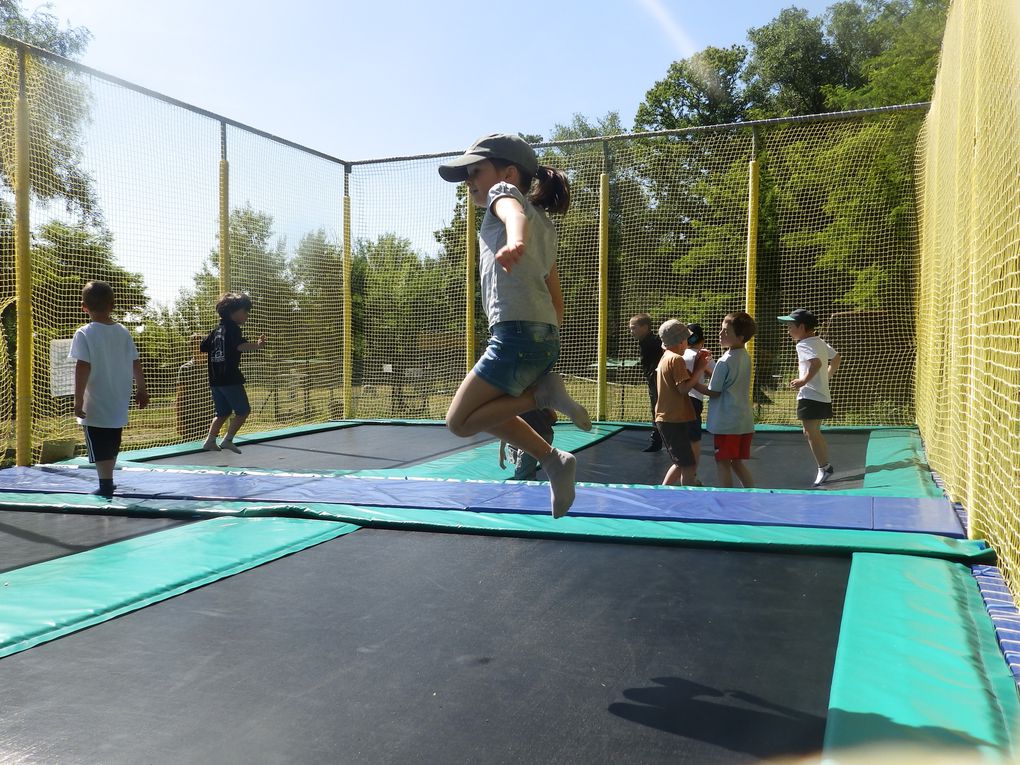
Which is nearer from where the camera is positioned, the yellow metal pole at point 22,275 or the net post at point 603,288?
the yellow metal pole at point 22,275

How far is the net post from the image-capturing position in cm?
780

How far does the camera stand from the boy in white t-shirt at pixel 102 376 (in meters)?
3.65

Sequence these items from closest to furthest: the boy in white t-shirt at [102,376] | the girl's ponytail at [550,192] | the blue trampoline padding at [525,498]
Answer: the girl's ponytail at [550,192] → the blue trampoline padding at [525,498] → the boy in white t-shirt at [102,376]

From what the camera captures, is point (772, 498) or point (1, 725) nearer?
point (1, 725)

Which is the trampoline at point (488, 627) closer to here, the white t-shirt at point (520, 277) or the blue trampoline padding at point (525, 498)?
the blue trampoline padding at point (525, 498)

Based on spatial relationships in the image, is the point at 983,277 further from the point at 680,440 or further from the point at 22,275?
the point at 22,275

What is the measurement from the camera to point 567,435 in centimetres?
690

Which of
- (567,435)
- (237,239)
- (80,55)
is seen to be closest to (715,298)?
(567,435)

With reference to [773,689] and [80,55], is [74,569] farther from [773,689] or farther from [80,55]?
[80,55]

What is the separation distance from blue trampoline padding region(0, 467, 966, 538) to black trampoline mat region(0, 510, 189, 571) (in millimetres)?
359

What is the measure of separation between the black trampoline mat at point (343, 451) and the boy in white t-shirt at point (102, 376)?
1.55m

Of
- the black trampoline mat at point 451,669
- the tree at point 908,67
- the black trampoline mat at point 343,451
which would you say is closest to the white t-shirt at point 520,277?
the black trampoline mat at point 451,669

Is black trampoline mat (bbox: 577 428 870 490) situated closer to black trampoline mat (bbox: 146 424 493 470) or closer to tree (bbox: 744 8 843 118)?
black trampoline mat (bbox: 146 424 493 470)

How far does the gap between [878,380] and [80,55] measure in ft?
44.6
